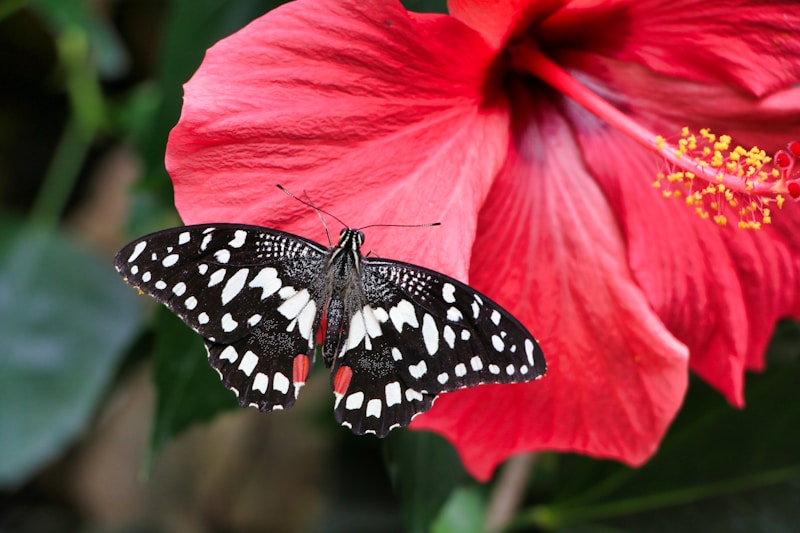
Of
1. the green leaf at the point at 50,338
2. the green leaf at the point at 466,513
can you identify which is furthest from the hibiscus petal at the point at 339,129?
the green leaf at the point at 50,338

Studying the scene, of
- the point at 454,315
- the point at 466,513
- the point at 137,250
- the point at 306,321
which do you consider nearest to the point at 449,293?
the point at 454,315

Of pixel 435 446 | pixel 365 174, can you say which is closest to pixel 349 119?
pixel 365 174

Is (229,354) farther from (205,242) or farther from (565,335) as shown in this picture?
(565,335)

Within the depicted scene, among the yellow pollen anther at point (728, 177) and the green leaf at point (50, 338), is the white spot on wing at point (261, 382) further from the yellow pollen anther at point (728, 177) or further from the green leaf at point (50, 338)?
the green leaf at point (50, 338)

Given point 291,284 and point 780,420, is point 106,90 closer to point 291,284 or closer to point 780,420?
point 291,284

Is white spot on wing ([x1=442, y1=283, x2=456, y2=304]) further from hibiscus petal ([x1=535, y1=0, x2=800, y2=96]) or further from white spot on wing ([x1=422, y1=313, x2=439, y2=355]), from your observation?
hibiscus petal ([x1=535, y1=0, x2=800, y2=96])

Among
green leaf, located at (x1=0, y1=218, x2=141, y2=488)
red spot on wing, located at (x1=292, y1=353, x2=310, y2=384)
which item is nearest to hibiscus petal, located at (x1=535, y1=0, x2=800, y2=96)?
red spot on wing, located at (x1=292, y1=353, x2=310, y2=384)
